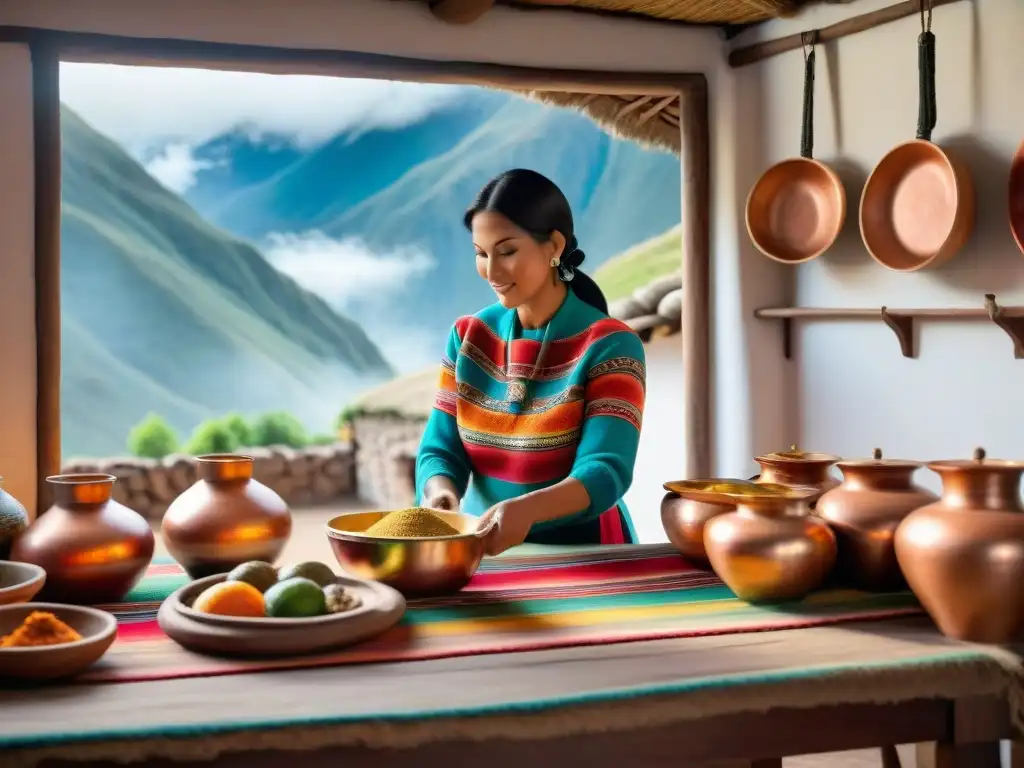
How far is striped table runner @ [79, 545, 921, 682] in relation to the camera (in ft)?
4.07

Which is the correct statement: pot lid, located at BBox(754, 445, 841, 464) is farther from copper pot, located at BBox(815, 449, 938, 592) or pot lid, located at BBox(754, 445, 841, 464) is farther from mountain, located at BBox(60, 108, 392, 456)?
mountain, located at BBox(60, 108, 392, 456)

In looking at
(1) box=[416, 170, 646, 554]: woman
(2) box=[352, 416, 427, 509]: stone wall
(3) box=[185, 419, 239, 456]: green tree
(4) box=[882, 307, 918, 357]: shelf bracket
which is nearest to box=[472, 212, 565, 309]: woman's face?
(1) box=[416, 170, 646, 554]: woman

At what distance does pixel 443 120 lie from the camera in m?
11.8

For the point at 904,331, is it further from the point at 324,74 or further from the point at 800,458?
the point at 324,74

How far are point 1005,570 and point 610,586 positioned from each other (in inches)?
22.4

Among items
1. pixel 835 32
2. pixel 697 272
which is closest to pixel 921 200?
pixel 835 32

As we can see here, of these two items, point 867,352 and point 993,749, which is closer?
point 993,749

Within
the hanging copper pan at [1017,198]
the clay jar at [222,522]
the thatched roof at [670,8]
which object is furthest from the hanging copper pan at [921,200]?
the clay jar at [222,522]

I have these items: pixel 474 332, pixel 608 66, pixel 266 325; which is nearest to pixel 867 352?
pixel 608 66

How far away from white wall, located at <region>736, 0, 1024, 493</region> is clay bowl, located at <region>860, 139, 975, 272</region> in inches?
2.5

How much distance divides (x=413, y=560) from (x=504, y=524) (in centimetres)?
21

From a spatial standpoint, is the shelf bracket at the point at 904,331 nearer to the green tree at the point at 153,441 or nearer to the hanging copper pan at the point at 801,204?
the hanging copper pan at the point at 801,204

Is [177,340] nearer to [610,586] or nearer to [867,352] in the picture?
[867,352]

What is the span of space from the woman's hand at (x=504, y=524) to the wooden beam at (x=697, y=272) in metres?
2.15
